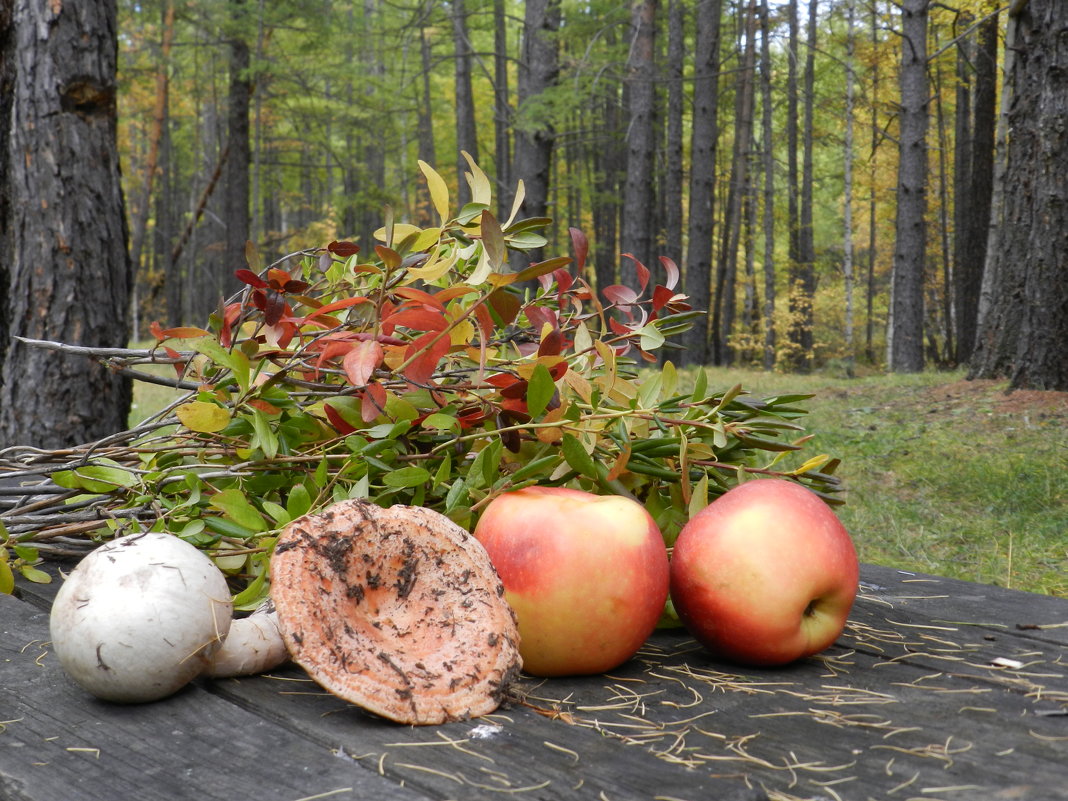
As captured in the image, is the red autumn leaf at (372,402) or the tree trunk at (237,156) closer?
the red autumn leaf at (372,402)

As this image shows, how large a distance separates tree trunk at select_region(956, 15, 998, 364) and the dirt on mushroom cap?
41.8 ft

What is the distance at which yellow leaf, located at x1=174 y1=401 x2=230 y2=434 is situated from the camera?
4.47 feet

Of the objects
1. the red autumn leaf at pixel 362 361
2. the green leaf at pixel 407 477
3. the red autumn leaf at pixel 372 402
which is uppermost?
the red autumn leaf at pixel 362 361

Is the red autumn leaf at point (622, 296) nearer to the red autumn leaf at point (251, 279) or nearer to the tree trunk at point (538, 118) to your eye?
the red autumn leaf at point (251, 279)

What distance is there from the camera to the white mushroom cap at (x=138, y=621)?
1008mm

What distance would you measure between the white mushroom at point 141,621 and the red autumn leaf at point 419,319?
1.45ft

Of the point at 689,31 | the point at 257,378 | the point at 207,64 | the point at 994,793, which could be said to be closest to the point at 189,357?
the point at 257,378

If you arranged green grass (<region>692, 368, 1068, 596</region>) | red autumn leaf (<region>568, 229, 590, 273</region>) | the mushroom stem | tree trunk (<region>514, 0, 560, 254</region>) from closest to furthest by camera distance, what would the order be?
the mushroom stem → red autumn leaf (<region>568, 229, 590, 273</region>) → green grass (<region>692, 368, 1068, 596</region>) → tree trunk (<region>514, 0, 560, 254</region>)

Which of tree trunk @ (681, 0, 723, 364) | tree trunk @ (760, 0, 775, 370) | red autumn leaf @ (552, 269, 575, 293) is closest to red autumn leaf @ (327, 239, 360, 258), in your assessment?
red autumn leaf @ (552, 269, 575, 293)

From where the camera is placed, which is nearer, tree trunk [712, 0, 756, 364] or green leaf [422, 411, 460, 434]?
green leaf [422, 411, 460, 434]

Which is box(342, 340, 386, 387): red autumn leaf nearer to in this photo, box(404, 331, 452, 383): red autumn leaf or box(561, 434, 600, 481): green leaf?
box(404, 331, 452, 383): red autumn leaf

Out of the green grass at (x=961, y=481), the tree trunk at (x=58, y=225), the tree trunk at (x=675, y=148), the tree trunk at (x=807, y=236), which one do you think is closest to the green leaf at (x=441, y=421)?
the green grass at (x=961, y=481)

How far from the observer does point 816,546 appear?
1.25 metres

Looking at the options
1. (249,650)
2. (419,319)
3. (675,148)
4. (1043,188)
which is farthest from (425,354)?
(675,148)
